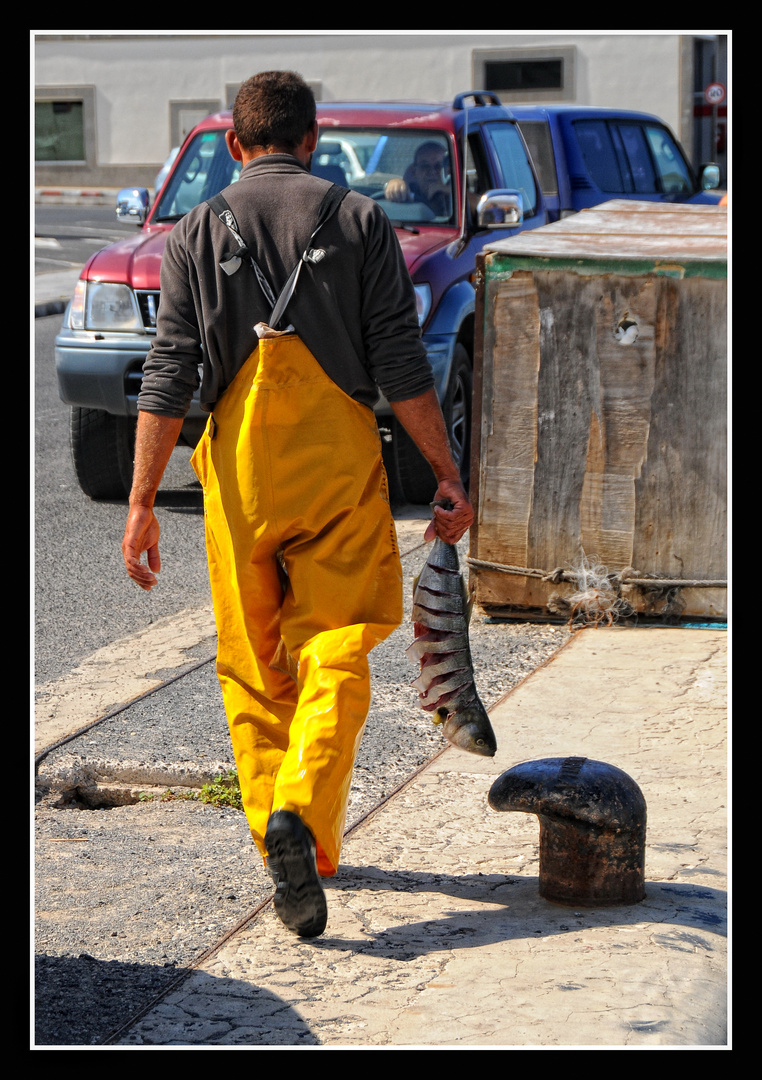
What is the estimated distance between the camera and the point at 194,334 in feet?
→ 10.2

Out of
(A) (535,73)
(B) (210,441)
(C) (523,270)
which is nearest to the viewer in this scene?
(B) (210,441)

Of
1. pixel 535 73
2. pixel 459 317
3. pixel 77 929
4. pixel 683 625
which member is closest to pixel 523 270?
pixel 683 625

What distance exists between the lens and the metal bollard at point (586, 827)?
307 cm

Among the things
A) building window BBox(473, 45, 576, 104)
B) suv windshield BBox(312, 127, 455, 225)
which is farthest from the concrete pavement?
building window BBox(473, 45, 576, 104)

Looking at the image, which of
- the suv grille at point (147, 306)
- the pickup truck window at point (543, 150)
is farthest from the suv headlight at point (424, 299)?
the pickup truck window at point (543, 150)

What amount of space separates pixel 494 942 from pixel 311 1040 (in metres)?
0.58

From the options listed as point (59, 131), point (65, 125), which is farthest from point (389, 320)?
point (59, 131)

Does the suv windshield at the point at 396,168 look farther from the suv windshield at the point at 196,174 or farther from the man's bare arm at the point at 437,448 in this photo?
the man's bare arm at the point at 437,448

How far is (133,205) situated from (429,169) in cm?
178

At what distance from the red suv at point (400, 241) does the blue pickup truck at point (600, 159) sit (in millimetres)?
2112

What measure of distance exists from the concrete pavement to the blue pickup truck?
6.76 metres

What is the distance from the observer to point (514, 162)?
8.82m

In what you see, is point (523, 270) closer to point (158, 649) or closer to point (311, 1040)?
point (158, 649)

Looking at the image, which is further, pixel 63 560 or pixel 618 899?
pixel 63 560
